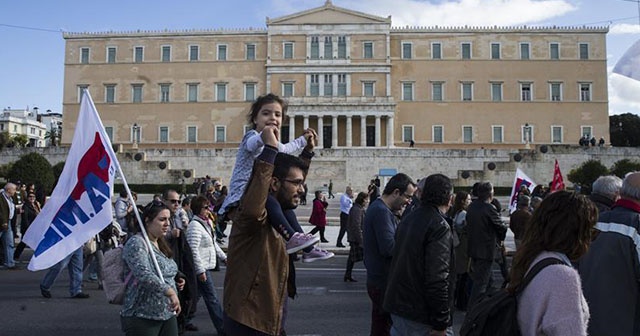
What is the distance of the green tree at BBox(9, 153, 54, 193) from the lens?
32.4 m

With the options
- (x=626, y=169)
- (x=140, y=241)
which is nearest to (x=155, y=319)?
(x=140, y=241)

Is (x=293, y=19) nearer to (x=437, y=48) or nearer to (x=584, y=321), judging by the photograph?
(x=437, y=48)

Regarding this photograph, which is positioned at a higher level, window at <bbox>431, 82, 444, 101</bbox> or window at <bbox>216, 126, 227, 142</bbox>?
window at <bbox>431, 82, 444, 101</bbox>

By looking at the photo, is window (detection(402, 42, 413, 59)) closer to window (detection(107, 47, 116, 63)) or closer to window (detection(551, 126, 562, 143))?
window (detection(551, 126, 562, 143))

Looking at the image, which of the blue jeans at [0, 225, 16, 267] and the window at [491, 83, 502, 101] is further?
the window at [491, 83, 502, 101]

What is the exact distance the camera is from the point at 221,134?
59.6m

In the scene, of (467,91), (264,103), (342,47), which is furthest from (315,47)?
(264,103)

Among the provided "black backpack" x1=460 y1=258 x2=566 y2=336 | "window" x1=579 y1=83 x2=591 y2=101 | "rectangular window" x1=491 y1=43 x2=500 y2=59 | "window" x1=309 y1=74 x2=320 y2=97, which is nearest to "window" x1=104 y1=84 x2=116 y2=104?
"window" x1=309 y1=74 x2=320 y2=97

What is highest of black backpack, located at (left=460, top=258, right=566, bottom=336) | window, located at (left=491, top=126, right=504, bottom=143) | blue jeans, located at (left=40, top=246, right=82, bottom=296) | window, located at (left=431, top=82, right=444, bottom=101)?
window, located at (left=431, top=82, right=444, bottom=101)

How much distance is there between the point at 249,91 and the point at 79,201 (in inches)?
2171

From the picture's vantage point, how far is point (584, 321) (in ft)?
8.84

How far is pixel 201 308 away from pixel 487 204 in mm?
4501

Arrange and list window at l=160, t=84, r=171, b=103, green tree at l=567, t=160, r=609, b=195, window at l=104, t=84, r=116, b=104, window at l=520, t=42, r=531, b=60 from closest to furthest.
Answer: green tree at l=567, t=160, r=609, b=195
window at l=520, t=42, r=531, b=60
window at l=160, t=84, r=171, b=103
window at l=104, t=84, r=116, b=104

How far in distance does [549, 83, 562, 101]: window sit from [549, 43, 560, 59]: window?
9.24ft
